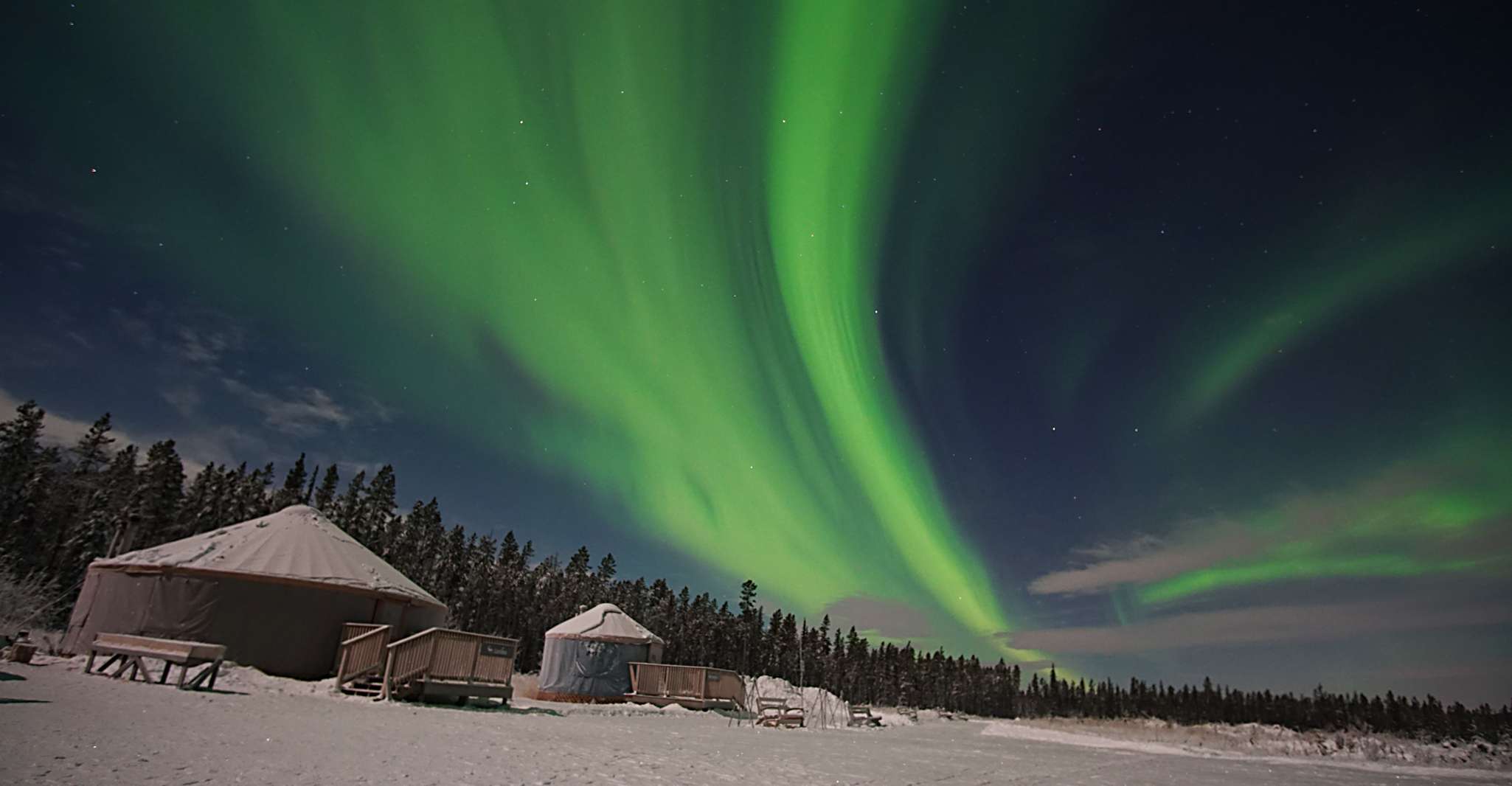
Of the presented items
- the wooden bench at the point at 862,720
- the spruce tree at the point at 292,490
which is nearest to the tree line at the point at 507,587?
the spruce tree at the point at 292,490

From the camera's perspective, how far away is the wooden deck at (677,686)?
89.6 ft

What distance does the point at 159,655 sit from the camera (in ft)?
46.6

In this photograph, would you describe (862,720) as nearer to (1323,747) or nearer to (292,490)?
(1323,747)

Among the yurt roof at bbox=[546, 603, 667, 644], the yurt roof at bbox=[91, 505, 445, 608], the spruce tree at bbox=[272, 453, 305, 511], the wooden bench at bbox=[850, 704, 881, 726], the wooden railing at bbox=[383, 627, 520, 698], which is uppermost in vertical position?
the spruce tree at bbox=[272, 453, 305, 511]

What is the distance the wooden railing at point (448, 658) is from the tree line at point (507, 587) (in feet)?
37.4

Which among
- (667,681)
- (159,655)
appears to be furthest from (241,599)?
(667,681)

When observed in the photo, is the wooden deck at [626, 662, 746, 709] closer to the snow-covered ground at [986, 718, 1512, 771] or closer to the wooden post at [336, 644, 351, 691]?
the snow-covered ground at [986, 718, 1512, 771]

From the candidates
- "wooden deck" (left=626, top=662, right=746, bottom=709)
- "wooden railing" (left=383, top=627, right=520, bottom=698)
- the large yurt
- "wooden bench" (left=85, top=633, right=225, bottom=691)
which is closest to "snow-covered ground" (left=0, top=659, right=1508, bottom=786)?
"wooden bench" (left=85, top=633, right=225, bottom=691)

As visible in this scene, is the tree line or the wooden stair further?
the tree line

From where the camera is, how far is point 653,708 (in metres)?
24.5

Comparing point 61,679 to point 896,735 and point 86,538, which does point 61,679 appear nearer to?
point 896,735

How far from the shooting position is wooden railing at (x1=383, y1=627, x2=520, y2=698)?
16531mm

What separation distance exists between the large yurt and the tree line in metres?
2.89

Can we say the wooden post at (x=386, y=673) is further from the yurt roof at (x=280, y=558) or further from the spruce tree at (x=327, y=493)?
the spruce tree at (x=327, y=493)
